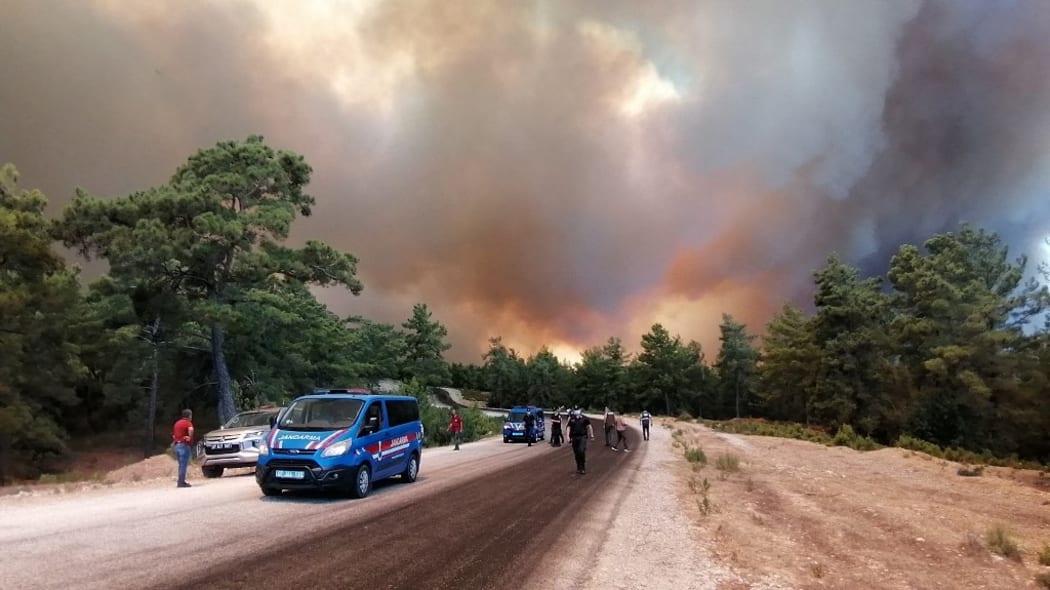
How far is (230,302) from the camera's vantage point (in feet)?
103

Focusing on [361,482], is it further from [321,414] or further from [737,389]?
[737,389]

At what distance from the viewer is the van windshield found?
43.3ft

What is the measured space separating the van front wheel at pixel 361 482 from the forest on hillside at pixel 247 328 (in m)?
18.7

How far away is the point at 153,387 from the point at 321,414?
32.3 metres

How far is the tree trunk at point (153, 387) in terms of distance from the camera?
1391 inches

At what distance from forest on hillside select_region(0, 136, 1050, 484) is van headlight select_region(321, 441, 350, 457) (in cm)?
1897

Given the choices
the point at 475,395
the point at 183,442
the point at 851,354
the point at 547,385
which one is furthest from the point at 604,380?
the point at 183,442

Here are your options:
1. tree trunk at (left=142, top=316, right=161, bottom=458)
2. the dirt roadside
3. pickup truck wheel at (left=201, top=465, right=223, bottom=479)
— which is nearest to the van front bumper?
pickup truck wheel at (left=201, top=465, right=223, bottom=479)

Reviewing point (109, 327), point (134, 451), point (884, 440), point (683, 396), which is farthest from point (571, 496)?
point (683, 396)

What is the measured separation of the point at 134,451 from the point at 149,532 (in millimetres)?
40218

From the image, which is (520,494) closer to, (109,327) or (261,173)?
(261,173)

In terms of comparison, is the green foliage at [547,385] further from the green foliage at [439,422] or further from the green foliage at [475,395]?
the green foliage at [439,422]

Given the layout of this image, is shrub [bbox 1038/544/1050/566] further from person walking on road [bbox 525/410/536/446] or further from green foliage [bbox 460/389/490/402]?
green foliage [bbox 460/389/490/402]

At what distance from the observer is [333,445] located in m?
12.6
